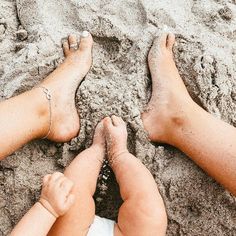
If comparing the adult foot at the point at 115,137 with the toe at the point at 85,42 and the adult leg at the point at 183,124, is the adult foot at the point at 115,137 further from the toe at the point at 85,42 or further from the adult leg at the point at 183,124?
the toe at the point at 85,42

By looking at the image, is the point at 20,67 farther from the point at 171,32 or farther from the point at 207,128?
the point at 207,128

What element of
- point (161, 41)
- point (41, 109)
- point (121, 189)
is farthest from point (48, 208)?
point (161, 41)

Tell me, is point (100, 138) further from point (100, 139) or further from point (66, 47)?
point (66, 47)

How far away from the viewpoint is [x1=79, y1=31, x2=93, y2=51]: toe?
185 centimetres

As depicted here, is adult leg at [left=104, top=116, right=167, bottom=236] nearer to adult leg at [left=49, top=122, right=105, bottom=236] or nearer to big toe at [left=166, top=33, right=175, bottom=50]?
adult leg at [left=49, top=122, right=105, bottom=236]

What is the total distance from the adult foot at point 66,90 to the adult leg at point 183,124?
0.84 feet

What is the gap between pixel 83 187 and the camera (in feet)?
5.23

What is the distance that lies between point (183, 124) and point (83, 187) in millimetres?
418

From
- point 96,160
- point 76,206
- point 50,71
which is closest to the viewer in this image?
point 76,206

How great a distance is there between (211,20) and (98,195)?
83cm

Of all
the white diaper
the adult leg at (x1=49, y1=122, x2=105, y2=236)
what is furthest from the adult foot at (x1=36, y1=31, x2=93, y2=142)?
the white diaper

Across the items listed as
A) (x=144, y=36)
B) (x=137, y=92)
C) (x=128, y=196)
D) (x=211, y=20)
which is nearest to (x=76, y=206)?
(x=128, y=196)

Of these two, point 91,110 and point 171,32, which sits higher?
point 171,32

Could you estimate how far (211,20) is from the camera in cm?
190
